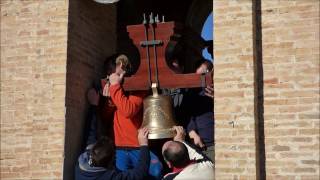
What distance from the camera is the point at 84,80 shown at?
23.3ft

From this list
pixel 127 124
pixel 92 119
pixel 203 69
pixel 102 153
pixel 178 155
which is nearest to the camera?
pixel 178 155

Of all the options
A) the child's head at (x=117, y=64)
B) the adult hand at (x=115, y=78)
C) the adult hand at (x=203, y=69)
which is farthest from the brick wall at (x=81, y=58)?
the adult hand at (x=203, y=69)

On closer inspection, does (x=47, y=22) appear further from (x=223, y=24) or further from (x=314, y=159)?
(x=314, y=159)

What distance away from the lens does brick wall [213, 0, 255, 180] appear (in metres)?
5.68

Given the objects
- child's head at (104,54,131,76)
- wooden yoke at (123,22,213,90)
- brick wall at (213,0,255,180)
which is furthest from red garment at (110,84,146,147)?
brick wall at (213,0,255,180)

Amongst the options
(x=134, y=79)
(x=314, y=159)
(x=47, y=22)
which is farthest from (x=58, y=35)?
(x=314, y=159)

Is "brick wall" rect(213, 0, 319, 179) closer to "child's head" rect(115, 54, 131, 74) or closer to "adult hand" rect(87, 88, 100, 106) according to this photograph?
"child's head" rect(115, 54, 131, 74)

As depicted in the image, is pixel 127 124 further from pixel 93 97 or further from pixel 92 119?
pixel 93 97

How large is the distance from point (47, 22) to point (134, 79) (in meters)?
1.24

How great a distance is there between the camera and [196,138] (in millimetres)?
6500

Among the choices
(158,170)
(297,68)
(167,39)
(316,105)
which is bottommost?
(158,170)

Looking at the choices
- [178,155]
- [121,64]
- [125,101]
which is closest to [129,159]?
[125,101]

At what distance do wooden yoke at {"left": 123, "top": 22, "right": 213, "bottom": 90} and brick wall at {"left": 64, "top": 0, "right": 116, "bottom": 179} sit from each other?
0.65 metres

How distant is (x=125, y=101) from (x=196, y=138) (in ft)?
2.89
